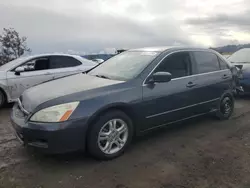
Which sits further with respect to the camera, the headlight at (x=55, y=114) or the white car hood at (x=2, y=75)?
the white car hood at (x=2, y=75)

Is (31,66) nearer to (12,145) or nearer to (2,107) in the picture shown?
(2,107)

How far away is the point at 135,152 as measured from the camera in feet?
13.6

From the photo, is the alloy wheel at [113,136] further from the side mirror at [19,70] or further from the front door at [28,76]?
the side mirror at [19,70]

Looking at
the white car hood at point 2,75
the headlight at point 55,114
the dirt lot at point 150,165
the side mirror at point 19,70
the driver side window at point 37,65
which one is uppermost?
the driver side window at point 37,65

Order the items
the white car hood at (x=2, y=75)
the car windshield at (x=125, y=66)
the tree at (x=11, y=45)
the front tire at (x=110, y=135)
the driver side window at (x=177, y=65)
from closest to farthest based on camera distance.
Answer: the front tire at (x=110, y=135) < the car windshield at (x=125, y=66) < the driver side window at (x=177, y=65) < the white car hood at (x=2, y=75) < the tree at (x=11, y=45)

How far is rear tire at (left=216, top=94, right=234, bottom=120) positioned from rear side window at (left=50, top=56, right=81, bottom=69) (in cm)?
436

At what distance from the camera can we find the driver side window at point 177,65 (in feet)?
15.2

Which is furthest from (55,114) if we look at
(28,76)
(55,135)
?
(28,76)

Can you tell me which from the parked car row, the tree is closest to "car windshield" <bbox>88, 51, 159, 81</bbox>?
the parked car row

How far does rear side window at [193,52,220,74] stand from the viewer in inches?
206

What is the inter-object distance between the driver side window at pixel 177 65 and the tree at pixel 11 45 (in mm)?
10629

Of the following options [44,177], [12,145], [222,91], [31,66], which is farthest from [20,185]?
[31,66]

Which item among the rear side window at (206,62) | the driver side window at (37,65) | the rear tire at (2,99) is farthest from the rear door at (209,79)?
the rear tire at (2,99)

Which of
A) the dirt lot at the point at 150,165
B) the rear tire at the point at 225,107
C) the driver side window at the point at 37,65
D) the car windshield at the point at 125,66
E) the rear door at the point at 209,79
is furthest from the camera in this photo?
the driver side window at the point at 37,65
